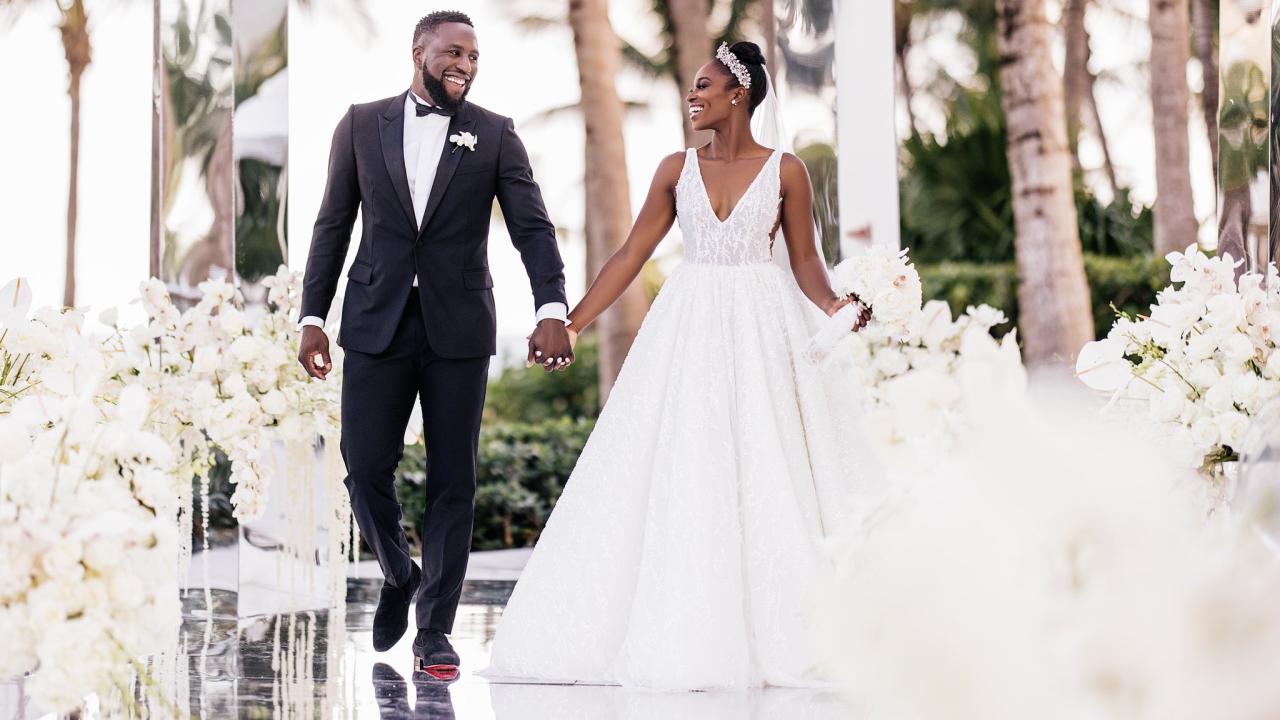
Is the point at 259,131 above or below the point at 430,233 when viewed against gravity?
above

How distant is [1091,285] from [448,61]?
404 inches

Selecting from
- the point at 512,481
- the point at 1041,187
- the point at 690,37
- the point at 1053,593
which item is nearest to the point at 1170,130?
the point at 1041,187

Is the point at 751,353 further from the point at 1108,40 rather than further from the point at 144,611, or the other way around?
the point at 1108,40

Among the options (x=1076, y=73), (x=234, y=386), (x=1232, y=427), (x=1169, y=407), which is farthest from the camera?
(x=1076, y=73)

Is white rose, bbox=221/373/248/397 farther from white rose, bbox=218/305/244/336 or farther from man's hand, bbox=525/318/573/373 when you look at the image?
man's hand, bbox=525/318/573/373

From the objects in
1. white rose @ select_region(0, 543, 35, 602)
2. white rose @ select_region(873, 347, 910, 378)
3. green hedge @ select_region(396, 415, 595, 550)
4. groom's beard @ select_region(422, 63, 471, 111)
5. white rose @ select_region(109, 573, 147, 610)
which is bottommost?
green hedge @ select_region(396, 415, 595, 550)

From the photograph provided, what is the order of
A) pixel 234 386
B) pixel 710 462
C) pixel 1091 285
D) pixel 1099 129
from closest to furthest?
pixel 710 462, pixel 234 386, pixel 1091 285, pixel 1099 129

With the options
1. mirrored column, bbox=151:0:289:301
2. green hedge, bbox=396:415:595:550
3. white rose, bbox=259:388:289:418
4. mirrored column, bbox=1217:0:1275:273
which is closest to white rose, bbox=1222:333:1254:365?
mirrored column, bbox=1217:0:1275:273

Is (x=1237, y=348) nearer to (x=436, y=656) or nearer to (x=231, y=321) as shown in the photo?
(x=436, y=656)

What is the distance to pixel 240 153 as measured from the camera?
5773mm

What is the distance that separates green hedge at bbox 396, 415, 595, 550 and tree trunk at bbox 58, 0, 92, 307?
256 centimetres

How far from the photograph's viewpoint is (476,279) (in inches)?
180

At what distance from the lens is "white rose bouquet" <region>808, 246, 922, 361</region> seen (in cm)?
443

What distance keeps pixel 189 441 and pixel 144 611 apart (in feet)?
12.7
